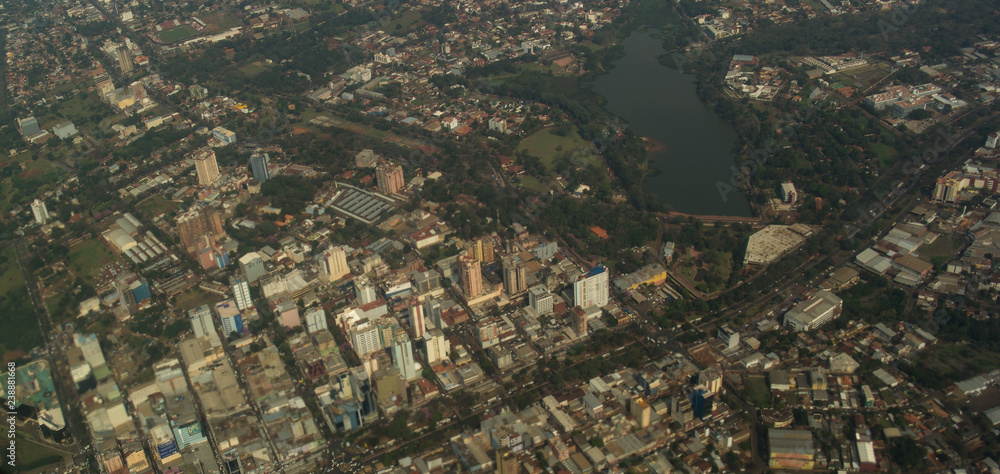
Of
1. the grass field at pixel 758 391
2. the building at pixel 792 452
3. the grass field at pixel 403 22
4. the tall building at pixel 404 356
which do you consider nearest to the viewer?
the building at pixel 792 452

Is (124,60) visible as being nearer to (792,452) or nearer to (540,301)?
(540,301)

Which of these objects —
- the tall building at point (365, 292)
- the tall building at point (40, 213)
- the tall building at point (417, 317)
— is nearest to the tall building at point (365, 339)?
the tall building at point (417, 317)

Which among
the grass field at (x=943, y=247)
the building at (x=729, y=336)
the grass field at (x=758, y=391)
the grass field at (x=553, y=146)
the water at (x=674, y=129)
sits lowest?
the water at (x=674, y=129)

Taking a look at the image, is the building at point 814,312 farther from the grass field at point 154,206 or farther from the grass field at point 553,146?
the grass field at point 154,206

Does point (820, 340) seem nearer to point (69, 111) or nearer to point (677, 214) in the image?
point (677, 214)

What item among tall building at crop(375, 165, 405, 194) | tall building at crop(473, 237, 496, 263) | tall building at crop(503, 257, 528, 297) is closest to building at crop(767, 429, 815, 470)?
tall building at crop(503, 257, 528, 297)

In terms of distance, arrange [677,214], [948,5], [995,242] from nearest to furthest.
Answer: [995,242], [677,214], [948,5]

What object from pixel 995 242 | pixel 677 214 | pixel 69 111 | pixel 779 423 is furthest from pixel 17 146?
pixel 995 242
